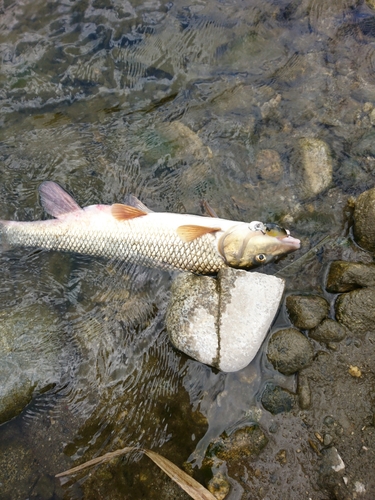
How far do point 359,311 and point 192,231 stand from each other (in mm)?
1995

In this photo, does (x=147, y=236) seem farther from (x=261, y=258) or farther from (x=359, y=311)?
(x=359, y=311)

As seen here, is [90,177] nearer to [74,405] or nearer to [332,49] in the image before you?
[74,405]

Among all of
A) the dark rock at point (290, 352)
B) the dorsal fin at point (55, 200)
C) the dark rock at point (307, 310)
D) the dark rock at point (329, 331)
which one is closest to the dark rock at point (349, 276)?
the dark rock at point (307, 310)

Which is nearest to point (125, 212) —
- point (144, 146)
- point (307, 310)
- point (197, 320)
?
Answer: point (144, 146)

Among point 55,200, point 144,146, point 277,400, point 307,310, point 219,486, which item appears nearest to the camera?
point 219,486

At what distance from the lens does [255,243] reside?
4191 millimetres

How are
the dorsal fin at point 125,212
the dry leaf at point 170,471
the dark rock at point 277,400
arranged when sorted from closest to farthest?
the dry leaf at point 170,471 → the dark rock at point 277,400 → the dorsal fin at point 125,212

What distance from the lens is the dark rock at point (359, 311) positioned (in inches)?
160

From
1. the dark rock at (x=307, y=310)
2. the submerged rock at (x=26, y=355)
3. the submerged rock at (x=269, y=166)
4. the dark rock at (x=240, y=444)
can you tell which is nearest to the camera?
the dark rock at (x=240, y=444)

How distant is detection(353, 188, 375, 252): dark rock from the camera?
4.14 metres

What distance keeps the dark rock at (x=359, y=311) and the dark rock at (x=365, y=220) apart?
559 millimetres

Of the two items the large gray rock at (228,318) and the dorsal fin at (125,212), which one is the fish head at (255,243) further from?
the dorsal fin at (125,212)

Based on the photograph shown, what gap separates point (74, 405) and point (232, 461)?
189 centimetres

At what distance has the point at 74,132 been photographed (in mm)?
5035
